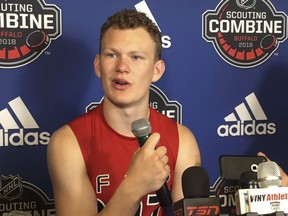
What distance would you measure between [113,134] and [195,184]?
1.71ft

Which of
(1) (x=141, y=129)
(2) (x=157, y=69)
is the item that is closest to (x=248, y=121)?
(2) (x=157, y=69)

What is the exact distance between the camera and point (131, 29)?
51.8 inches

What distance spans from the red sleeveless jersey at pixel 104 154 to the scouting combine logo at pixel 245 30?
57 centimetres

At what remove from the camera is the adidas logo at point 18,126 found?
5.24ft

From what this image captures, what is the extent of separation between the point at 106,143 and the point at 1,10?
21.7 inches

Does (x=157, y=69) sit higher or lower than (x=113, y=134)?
higher

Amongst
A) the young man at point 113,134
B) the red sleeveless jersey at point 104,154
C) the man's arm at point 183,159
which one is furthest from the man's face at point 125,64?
the man's arm at point 183,159

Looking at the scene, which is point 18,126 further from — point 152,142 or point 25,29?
point 152,142

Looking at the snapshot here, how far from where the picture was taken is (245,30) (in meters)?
1.85

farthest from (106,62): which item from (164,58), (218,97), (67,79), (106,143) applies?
(218,97)

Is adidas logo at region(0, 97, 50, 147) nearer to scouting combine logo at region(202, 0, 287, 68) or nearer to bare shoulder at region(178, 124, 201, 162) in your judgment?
bare shoulder at region(178, 124, 201, 162)

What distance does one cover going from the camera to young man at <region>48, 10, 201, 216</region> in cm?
127

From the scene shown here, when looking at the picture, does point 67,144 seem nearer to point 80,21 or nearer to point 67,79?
point 67,79

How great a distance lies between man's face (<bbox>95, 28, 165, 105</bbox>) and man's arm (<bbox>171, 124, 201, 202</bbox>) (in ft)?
0.70
